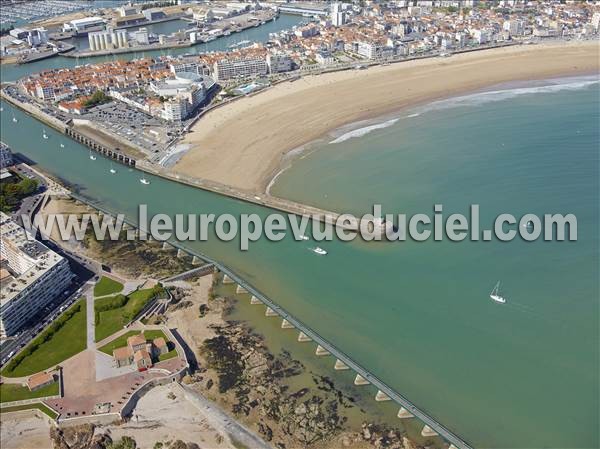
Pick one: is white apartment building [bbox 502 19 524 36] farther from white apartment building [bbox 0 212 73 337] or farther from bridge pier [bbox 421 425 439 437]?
white apartment building [bbox 0 212 73 337]

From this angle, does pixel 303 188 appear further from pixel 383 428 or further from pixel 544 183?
pixel 383 428

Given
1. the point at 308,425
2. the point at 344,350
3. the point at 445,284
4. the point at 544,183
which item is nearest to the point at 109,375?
the point at 308,425

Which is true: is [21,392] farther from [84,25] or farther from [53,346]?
[84,25]

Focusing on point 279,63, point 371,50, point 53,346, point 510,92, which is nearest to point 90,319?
point 53,346

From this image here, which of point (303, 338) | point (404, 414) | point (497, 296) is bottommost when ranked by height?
point (404, 414)

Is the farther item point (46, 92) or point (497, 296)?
point (46, 92)

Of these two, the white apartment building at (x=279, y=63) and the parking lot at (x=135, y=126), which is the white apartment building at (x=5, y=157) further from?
the white apartment building at (x=279, y=63)

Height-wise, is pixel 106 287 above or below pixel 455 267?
below
